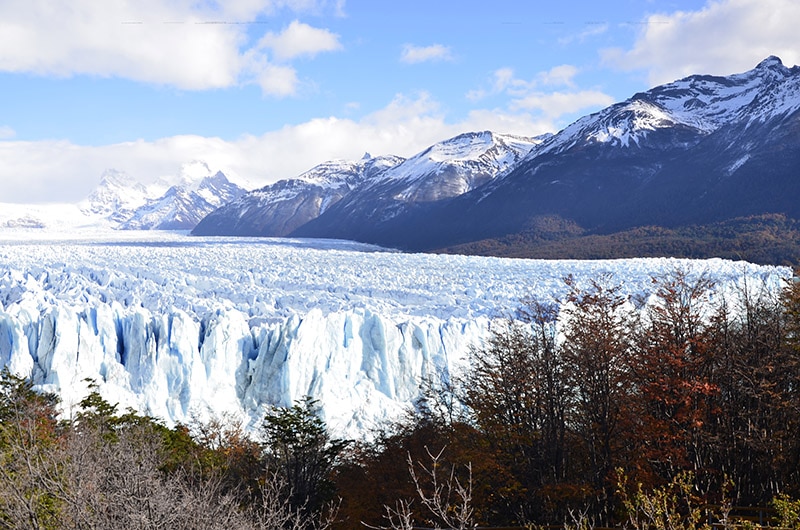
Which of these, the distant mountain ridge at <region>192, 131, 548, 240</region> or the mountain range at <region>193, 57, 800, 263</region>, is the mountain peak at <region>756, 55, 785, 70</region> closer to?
the mountain range at <region>193, 57, 800, 263</region>

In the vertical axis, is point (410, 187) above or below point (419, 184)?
below

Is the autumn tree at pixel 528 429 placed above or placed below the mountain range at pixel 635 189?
below

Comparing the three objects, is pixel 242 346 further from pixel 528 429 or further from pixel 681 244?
pixel 681 244

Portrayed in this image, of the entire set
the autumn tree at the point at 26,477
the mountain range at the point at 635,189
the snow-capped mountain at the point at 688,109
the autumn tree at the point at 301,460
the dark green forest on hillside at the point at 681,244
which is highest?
the snow-capped mountain at the point at 688,109

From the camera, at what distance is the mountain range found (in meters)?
79.3

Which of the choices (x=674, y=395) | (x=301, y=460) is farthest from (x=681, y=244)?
(x=301, y=460)

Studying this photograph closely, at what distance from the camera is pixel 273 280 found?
31.6 m

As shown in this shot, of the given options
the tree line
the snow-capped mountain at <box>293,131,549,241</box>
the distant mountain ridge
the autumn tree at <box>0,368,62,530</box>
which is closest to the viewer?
the autumn tree at <box>0,368,62,530</box>

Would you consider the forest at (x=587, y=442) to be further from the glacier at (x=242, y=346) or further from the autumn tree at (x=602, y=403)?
the glacier at (x=242, y=346)

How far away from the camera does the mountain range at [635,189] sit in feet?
260

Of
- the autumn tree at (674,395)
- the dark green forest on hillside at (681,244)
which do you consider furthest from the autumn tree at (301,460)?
the dark green forest on hillside at (681,244)

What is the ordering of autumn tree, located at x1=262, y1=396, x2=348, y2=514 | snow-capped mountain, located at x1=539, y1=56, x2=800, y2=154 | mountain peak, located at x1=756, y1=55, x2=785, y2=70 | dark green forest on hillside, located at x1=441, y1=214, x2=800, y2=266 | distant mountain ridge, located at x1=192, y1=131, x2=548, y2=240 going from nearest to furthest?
autumn tree, located at x1=262, y1=396, x2=348, y2=514, dark green forest on hillside, located at x1=441, y1=214, x2=800, y2=266, snow-capped mountain, located at x1=539, y1=56, x2=800, y2=154, mountain peak, located at x1=756, y1=55, x2=785, y2=70, distant mountain ridge, located at x1=192, y1=131, x2=548, y2=240

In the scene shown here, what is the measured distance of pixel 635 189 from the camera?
110m

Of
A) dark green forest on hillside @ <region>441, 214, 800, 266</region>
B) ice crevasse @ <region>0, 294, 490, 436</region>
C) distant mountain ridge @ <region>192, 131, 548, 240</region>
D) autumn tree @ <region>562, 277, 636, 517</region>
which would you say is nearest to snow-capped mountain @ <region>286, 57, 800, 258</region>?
distant mountain ridge @ <region>192, 131, 548, 240</region>
